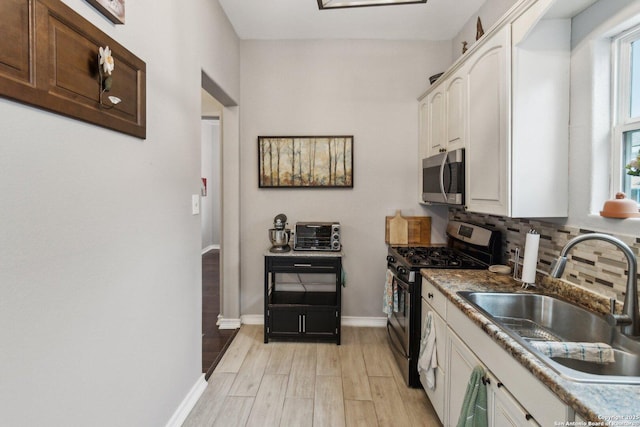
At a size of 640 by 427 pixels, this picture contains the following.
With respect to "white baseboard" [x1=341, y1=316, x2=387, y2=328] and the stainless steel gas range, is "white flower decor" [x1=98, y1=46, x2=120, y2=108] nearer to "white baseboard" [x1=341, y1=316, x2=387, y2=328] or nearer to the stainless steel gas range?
the stainless steel gas range

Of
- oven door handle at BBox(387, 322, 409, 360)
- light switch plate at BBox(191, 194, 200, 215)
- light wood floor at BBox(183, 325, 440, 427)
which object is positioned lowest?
light wood floor at BBox(183, 325, 440, 427)

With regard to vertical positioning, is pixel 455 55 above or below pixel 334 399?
above

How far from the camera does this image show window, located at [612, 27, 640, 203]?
1.43 m

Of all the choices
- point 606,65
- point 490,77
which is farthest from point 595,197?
point 490,77

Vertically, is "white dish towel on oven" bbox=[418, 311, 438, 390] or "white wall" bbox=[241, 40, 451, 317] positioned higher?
"white wall" bbox=[241, 40, 451, 317]

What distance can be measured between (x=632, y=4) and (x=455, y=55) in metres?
1.94

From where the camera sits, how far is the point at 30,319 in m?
0.93

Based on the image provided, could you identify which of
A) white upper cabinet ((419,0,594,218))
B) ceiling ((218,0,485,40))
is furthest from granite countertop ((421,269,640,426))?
ceiling ((218,0,485,40))

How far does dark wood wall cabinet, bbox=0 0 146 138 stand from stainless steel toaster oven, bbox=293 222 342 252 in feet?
6.07

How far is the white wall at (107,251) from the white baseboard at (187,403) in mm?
56

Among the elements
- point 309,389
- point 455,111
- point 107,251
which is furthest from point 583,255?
point 107,251

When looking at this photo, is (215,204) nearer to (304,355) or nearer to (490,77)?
(304,355)

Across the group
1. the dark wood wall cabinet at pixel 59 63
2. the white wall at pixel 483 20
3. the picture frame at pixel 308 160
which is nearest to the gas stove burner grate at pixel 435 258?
the picture frame at pixel 308 160

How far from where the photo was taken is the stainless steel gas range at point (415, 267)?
2.22 metres
